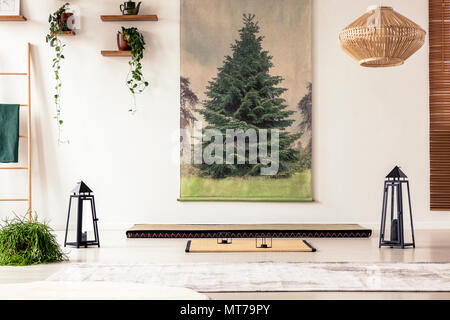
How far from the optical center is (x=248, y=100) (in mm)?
6793

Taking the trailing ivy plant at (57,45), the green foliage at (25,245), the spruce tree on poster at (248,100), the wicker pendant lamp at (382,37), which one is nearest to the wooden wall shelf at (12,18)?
the trailing ivy plant at (57,45)

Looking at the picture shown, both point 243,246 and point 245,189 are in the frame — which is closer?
point 243,246

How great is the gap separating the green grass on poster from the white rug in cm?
247

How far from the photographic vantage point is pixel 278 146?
6.83 metres

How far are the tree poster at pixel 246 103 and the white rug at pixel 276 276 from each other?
8.26 ft

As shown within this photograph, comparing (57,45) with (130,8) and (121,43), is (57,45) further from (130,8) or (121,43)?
(130,8)

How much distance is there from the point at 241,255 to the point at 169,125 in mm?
2505

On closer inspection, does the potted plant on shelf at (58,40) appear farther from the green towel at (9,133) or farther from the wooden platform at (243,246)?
the wooden platform at (243,246)

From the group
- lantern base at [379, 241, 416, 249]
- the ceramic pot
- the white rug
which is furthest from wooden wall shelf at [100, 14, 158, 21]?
lantern base at [379, 241, 416, 249]

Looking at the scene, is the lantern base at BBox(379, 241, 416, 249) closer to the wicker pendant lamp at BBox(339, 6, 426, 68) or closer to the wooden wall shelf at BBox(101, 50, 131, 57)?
the wicker pendant lamp at BBox(339, 6, 426, 68)

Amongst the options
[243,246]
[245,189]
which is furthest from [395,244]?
[245,189]

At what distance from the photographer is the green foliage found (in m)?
4.38
